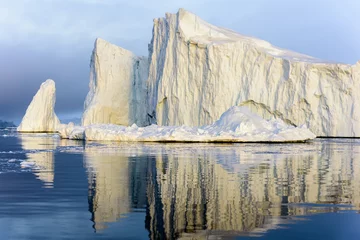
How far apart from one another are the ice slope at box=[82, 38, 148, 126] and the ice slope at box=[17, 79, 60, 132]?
7.09 meters

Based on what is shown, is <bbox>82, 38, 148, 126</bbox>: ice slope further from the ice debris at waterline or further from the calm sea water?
the calm sea water

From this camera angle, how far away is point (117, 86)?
1721 inches

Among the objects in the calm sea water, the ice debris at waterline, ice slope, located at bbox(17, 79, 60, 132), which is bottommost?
the calm sea water

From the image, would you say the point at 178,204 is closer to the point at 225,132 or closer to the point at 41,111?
the point at 225,132

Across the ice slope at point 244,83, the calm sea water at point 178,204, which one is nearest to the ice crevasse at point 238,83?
the ice slope at point 244,83

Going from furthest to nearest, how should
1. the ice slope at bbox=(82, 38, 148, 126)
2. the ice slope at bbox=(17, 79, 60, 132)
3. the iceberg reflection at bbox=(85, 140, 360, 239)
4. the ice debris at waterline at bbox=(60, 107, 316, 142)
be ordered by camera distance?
1. the ice slope at bbox=(17, 79, 60, 132)
2. the ice slope at bbox=(82, 38, 148, 126)
3. the ice debris at waterline at bbox=(60, 107, 316, 142)
4. the iceberg reflection at bbox=(85, 140, 360, 239)

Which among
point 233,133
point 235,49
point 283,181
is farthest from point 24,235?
point 235,49

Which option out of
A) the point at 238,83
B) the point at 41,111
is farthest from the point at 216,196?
the point at 41,111

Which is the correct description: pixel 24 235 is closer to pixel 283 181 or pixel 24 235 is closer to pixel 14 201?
pixel 14 201

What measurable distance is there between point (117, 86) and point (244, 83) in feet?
46.7

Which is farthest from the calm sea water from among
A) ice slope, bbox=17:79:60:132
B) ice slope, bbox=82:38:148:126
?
ice slope, bbox=17:79:60:132

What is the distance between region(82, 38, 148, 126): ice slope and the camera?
43.1 meters

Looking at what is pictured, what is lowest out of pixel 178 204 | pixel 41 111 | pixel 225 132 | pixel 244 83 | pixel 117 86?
pixel 178 204

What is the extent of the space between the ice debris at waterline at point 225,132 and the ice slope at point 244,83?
6984 millimetres
